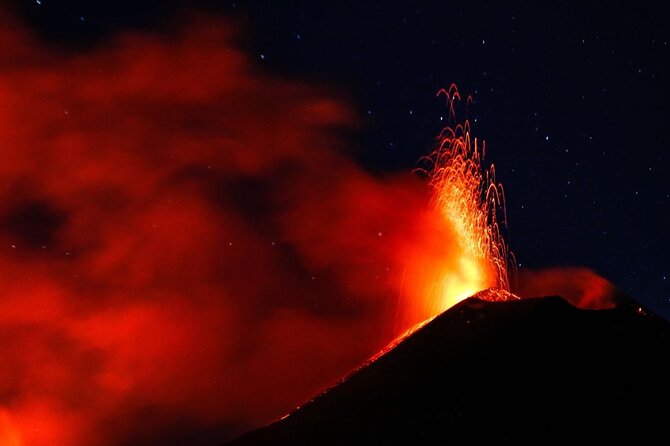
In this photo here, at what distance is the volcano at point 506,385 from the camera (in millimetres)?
11992

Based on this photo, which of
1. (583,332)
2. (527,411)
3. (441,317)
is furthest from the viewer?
(441,317)

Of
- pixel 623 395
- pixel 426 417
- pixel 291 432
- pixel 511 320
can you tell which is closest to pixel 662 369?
pixel 623 395

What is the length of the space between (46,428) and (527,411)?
55.2 ft

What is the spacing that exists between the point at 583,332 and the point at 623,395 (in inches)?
78.1

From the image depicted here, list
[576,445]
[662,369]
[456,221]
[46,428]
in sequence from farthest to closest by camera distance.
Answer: [46,428] → [456,221] → [662,369] → [576,445]

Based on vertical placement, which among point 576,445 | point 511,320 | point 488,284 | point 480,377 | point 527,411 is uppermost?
point 488,284

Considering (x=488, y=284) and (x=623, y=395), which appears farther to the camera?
(x=488, y=284)

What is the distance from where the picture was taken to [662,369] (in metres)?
13.4

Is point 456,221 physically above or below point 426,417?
above

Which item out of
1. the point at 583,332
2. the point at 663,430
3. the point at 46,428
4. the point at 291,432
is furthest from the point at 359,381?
the point at 46,428

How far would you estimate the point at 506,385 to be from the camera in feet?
42.9

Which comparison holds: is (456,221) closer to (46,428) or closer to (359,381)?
(359,381)

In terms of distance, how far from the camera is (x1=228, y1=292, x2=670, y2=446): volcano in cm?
1199

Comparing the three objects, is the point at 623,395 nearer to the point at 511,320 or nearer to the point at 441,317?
the point at 511,320
